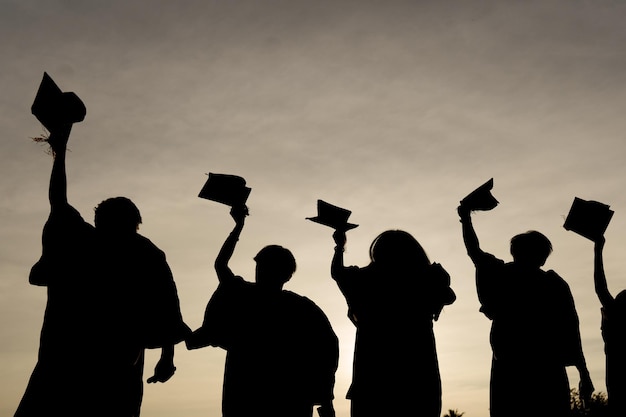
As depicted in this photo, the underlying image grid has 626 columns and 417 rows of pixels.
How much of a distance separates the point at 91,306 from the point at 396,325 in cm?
207

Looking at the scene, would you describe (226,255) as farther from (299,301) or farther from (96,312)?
(96,312)

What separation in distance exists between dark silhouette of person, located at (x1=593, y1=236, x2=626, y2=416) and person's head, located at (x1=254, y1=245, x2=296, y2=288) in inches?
106

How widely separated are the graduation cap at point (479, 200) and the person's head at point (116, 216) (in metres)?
2.60

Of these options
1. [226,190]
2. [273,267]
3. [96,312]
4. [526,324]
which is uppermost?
[226,190]

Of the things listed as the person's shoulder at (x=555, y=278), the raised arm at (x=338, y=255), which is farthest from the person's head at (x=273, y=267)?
the person's shoulder at (x=555, y=278)

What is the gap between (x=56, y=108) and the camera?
3.90 metres

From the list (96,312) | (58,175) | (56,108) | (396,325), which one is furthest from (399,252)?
(56,108)

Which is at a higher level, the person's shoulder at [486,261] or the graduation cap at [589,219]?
the graduation cap at [589,219]

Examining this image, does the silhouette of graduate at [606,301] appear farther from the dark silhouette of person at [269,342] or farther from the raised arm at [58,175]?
the raised arm at [58,175]

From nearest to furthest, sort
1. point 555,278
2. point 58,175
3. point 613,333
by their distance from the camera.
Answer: point 58,175 < point 555,278 < point 613,333

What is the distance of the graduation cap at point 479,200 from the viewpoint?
5426mm

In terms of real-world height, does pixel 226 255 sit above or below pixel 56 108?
below

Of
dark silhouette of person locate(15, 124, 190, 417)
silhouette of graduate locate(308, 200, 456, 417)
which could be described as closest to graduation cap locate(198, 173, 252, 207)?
silhouette of graduate locate(308, 200, 456, 417)

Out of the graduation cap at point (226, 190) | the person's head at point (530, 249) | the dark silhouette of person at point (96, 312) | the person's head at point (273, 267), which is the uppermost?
the graduation cap at point (226, 190)
